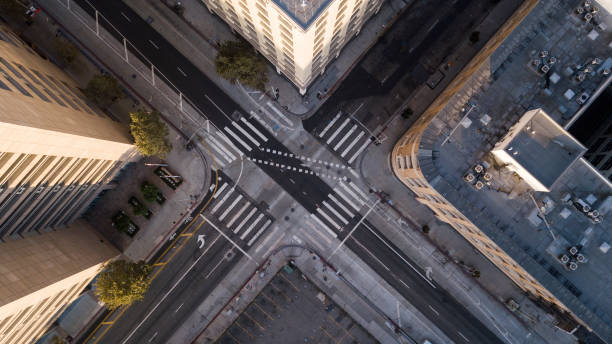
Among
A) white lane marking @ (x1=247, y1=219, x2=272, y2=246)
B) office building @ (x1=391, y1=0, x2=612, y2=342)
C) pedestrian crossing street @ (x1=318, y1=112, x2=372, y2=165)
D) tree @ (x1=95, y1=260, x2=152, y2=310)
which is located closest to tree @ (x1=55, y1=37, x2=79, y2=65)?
tree @ (x1=95, y1=260, x2=152, y2=310)

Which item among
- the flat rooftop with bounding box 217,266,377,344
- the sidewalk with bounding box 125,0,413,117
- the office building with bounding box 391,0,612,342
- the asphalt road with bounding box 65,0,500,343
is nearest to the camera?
the office building with bounding box 391,0,612,342

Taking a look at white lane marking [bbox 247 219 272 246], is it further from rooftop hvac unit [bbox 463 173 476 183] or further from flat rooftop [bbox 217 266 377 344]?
rooftop hvac unit [bbox 463 173 476 183]

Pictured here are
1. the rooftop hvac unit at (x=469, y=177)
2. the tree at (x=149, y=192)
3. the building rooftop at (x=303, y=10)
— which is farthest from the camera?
the tree at (x=149, y=192)

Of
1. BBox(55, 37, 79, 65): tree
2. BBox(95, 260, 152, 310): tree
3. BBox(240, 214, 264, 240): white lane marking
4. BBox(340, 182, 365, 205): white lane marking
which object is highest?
BBox(340, 182, 365, 205): white lane marking

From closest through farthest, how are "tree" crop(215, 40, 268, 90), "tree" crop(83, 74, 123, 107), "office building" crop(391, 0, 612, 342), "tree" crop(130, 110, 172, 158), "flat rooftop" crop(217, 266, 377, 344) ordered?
"office building" crop(391, 0, 612, 342) → "tree" crop(215, 40, 268, 90) → "tree" crop(130, 110, 172, 158) → "tree" crop(83, 74, 123, 107) → "flat rooftop" crop(217, 266, 377, 344)

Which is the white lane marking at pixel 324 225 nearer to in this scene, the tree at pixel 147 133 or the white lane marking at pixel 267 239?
the white lane marking at pixel 267 239

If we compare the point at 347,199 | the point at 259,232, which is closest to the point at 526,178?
the point at 347,199

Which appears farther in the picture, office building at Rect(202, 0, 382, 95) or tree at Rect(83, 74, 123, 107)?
tree at Rect(83, 74, 123, 107)

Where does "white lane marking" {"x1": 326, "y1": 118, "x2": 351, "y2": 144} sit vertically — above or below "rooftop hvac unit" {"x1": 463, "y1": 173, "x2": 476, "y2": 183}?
below

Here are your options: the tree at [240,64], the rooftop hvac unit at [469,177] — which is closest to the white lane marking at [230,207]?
the tree at [240,64]
